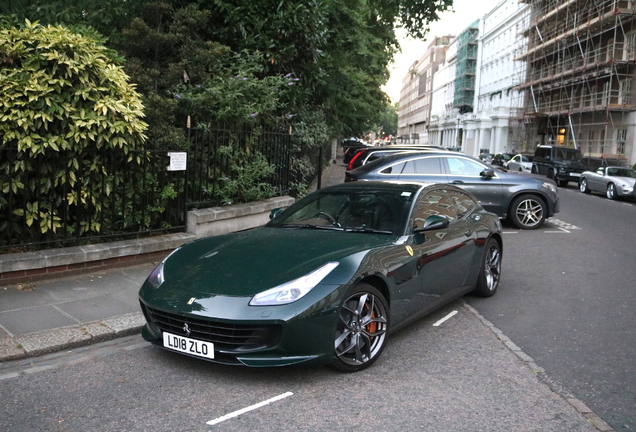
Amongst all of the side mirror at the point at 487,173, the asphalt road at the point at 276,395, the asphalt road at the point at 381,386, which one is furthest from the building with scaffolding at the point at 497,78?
the asphalt road at the point at 276,395

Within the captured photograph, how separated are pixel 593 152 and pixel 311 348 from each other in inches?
1755

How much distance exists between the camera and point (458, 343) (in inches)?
211

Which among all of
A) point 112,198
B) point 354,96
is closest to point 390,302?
point 112,198

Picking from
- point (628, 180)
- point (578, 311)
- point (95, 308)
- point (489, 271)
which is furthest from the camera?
point (628, 180)

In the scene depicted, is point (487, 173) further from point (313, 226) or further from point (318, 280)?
point (318, 280)

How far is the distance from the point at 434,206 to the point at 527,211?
7607mm

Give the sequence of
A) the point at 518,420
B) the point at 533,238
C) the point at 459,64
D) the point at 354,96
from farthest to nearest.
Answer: the point at 459,64, the point at 354,96, the point at 533,238, the point at 518,420

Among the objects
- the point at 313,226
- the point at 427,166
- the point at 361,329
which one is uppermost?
the point at 427,166

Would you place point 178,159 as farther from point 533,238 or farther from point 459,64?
point 459,64

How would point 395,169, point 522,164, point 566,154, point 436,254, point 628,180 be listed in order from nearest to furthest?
1. point 436,254
2. point 395,169
3. point 628,180
4. point 566,154
5. point 522,164

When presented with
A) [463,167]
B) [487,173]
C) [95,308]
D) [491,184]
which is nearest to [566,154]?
[491,184]

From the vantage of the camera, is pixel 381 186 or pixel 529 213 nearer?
pixel 381 186

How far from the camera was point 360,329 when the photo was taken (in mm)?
4566

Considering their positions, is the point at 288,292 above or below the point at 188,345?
above
